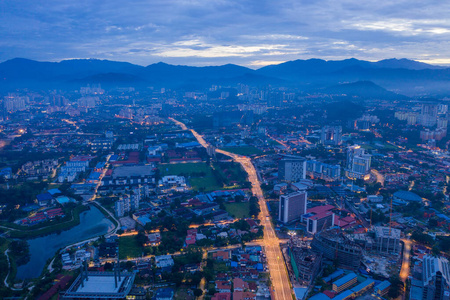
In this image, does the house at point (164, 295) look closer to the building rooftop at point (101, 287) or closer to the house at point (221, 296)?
the building rooftop at point (101, 287)

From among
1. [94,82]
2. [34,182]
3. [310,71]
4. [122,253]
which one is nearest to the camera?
[122,253]

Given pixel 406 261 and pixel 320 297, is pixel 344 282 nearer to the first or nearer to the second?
pixel 320 297

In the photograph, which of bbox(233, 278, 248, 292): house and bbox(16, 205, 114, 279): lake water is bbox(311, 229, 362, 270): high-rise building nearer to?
bbox(233, 278, 248, 292): house

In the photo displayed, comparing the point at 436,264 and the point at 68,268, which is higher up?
the point at 436,264

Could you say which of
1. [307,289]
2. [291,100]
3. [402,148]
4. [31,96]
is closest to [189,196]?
[307,289]

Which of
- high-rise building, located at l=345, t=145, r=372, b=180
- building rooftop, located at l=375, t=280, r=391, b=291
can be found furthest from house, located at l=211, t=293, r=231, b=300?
high-rise building, located at l=345, t=145, r=372, b=180

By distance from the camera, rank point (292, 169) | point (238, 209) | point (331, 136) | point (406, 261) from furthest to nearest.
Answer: point (331, 136) → point (292, 169) → point (238, 209) → point (406, 261)

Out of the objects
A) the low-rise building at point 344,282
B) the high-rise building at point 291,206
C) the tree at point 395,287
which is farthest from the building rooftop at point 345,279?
the high-rise building at point 291,206

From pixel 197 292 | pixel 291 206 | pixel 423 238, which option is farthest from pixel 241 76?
pixel 197 292

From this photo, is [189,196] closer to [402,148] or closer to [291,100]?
[402,148]
